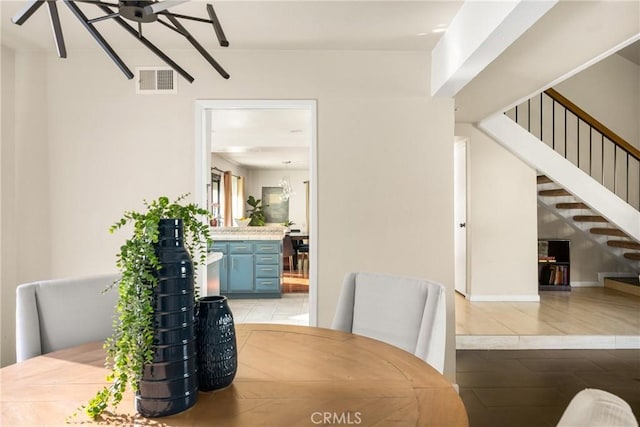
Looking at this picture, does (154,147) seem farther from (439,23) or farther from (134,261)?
(134,261)

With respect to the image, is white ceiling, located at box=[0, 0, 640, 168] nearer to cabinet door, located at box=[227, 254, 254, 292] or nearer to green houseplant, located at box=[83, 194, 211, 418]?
green houseplant, located at box=[83, 194, 211, 418]

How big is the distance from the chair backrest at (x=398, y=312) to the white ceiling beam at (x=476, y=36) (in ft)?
4.03

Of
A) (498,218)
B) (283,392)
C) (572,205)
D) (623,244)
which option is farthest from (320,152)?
(623,244)

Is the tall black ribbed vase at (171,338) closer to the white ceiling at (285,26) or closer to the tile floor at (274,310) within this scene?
the white ceiling at (285,26)

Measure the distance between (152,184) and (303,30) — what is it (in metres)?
1.54

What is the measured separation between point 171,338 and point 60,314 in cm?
98

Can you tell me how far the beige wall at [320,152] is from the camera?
10.2 feet

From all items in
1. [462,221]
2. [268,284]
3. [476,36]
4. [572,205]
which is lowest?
[268,284]

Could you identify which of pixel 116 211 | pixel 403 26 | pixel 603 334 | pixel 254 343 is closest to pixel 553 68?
pixel 403 26

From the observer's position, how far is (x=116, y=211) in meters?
3.10

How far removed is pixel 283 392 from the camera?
3.54 ft

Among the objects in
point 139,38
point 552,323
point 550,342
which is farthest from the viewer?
point 552,323

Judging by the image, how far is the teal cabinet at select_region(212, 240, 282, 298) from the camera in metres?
6.00

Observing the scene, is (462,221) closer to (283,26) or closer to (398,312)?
(283,26)
